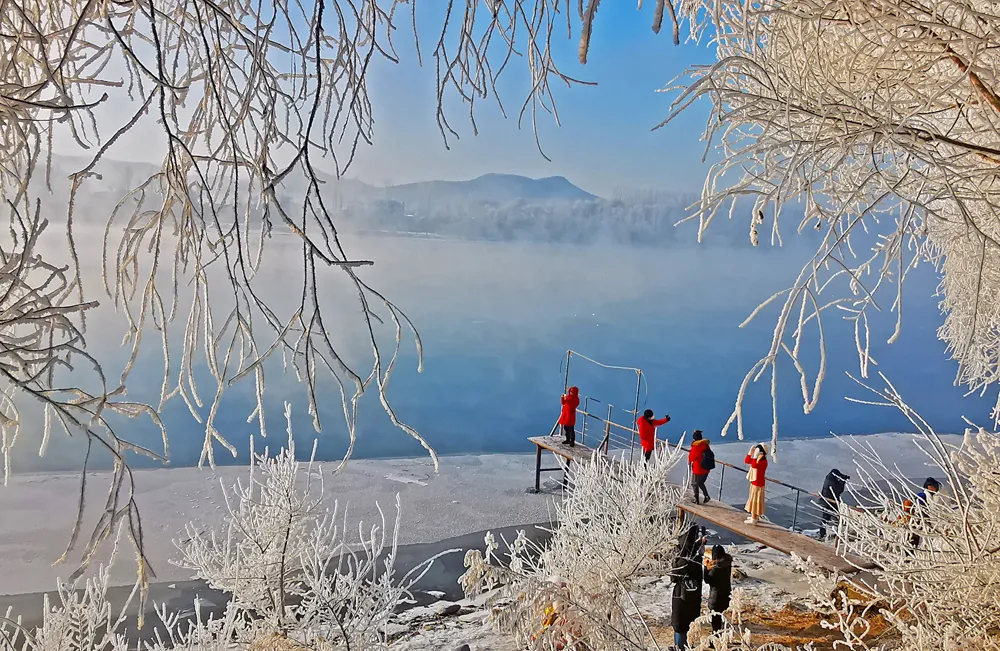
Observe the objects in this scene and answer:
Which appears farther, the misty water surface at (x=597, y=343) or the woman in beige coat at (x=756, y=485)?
the misty water surface at (x=597, y=343)

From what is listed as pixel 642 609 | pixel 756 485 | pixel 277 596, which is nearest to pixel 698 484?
pixel 756 485

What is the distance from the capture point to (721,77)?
1040 mm

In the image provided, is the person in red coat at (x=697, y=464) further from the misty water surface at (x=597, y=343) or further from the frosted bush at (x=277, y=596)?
the misty water surface at (x=597, y=343)

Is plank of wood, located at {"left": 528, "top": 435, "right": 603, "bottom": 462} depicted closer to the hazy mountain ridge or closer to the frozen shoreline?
the frozen shoreline

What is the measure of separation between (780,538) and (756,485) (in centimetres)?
48

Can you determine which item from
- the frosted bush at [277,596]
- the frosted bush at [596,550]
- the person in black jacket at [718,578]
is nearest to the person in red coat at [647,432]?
the frosted bush at [596,550]

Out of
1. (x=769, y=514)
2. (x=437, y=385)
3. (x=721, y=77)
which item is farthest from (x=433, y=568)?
(x=721, y=77)

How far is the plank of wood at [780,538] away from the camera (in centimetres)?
434

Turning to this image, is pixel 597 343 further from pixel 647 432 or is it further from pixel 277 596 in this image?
pixel 277 596

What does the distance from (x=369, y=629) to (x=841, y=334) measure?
1163cm

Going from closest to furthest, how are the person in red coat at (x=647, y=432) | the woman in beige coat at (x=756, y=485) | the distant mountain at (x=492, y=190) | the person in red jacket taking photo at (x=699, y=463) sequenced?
the woman in beige coat at (x=756, y=485), the person in red jacket taking photo at (x=699, y=463), the person in red coat at (x=647, y=432), the distant mountain at (x=492, y=190)

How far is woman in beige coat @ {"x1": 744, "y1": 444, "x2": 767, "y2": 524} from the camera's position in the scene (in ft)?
16.8

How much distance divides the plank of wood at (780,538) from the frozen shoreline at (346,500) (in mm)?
3602

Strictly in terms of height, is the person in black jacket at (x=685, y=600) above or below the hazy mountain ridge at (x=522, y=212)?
below
